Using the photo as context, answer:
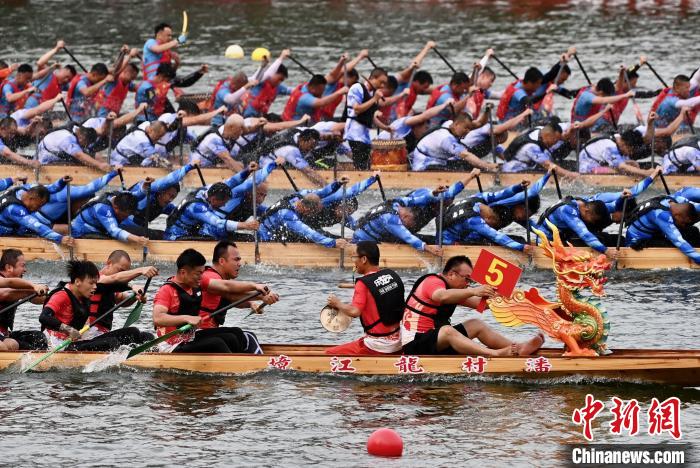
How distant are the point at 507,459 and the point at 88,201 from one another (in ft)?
27.3

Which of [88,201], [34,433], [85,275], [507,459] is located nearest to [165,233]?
[88,201]

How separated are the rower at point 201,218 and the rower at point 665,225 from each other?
474 centimetres

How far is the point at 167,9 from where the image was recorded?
129 ft

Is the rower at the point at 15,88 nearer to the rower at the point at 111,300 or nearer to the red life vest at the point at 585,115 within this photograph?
the red life vest at the point at 585,115

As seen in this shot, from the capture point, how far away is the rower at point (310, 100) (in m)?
27.4

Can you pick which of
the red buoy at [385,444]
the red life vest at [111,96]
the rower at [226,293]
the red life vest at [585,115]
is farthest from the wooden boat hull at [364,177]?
the red buoy at [385,444]

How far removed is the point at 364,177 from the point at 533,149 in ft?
8.22

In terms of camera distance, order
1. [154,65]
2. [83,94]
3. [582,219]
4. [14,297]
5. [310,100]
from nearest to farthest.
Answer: [14,297] < [582,219] < [310,100] < [83,94] < [154,65]

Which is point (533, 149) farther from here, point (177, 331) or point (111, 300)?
point (177, 331)

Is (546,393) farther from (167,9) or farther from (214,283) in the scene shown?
(167,9)

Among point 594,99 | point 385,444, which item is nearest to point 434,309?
point 385,444

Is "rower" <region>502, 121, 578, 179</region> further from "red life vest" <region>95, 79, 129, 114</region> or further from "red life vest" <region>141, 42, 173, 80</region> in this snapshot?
"red life vest" <region>95, 79, 129, 114</region>

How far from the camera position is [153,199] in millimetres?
21094

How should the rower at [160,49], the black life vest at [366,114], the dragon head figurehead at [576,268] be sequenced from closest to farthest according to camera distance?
the dragon head figurehead at [576,268] → the black life vest at [366,114] → the rower at [160,49]
